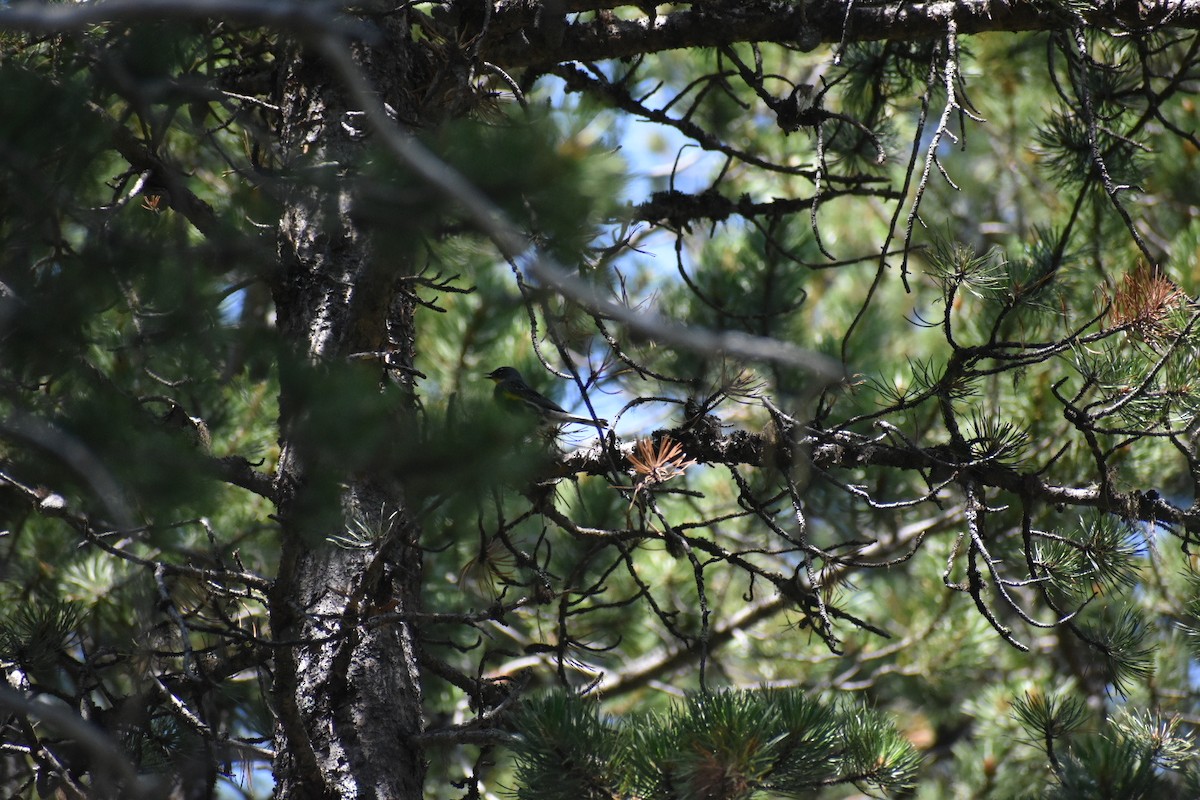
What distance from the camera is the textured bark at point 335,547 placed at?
1.83m

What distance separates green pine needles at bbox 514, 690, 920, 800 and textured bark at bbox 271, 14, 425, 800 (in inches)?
13.0

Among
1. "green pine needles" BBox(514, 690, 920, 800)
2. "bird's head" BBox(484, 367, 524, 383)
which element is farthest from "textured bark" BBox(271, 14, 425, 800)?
"bird's head" BBox(484, 367, 524, 383)

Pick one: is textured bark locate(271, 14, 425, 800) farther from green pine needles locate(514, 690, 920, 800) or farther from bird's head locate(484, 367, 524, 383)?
bird's head locate(484, 367, 524, 383)

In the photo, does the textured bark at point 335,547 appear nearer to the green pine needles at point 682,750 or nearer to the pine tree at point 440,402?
the pine tree at point 440,402

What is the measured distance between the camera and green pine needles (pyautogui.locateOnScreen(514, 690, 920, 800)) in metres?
1.81

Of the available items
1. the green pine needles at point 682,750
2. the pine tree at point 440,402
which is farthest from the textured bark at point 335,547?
the green pine needles at point 682,750

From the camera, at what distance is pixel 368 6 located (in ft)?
7.50

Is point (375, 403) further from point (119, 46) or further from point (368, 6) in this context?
point (368, 6)

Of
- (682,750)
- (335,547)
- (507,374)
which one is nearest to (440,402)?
(335,547)

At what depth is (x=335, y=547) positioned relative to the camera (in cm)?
216

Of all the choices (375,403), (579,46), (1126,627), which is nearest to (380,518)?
(375,403)

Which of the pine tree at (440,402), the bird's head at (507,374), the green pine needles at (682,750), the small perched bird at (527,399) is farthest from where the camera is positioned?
the bird's head at (507,374)

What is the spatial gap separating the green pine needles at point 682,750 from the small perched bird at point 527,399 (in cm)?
57

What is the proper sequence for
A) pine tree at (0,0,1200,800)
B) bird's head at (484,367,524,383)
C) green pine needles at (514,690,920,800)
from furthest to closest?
bird's head at (484,367,524,383) < green pine needles at (514,690,920,800) < pine tree at (0,0,1200,800)
